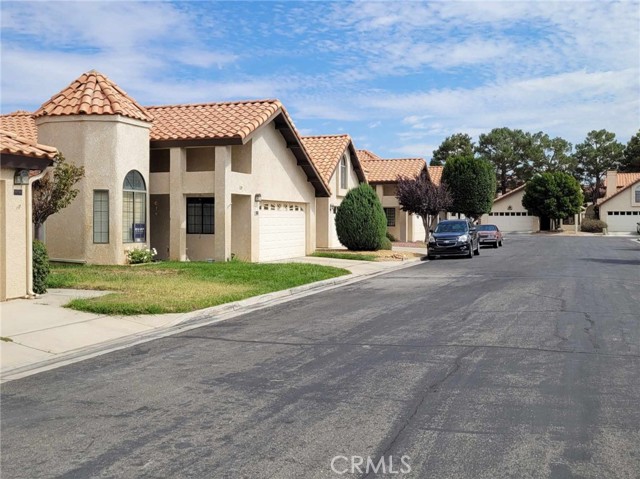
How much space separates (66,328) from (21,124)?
16966 mm

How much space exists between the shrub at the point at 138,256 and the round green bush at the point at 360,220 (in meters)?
11.0

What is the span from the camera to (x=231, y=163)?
24.3 m

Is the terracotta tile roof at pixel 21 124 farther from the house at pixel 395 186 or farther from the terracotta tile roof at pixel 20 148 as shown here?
the house at pixel 395 186

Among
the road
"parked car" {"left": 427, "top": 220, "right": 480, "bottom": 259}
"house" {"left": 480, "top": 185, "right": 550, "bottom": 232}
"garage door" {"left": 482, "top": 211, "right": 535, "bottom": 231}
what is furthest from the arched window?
"garage door" {"left": 482, "top": 211, "right": 535, "bottom": 231}

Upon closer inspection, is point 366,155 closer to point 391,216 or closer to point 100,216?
point 391,216

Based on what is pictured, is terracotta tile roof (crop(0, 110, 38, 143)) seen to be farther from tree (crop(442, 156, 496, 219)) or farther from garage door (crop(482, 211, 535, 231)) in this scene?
garage door (crop(482, 211, 535, 231))

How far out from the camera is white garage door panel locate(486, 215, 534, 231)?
8168 cm

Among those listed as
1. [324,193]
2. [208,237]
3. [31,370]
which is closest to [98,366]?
[31,370]

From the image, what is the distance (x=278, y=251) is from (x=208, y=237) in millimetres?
3636

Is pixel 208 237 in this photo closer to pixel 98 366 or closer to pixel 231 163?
pixel 231 163

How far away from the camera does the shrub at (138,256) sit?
20.7m

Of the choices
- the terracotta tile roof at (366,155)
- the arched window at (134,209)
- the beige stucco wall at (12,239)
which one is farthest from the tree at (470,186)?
the beige stucco wall at (12,239)

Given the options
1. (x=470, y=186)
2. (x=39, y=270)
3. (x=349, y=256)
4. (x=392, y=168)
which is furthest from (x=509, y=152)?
(x=39, y=270)

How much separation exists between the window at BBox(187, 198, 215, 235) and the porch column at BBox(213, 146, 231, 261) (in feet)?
3.44
